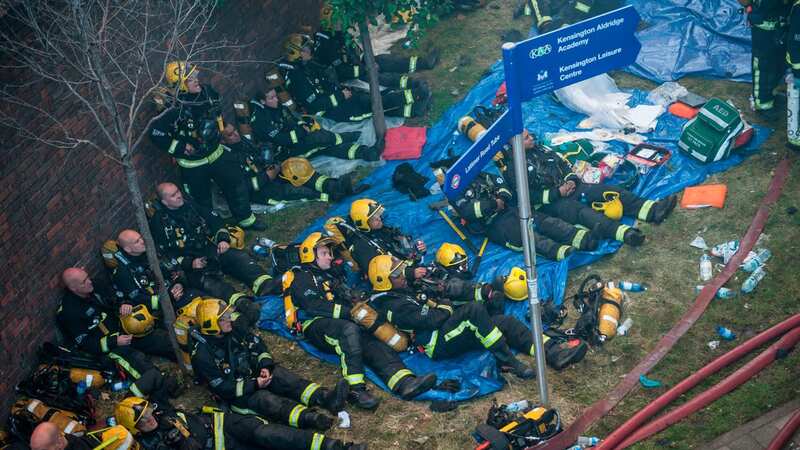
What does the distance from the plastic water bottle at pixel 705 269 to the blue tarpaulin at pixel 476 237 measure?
0.74 meters

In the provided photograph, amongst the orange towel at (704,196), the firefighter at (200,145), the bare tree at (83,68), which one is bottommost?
the orange towel at (704,196)

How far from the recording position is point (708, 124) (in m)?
11.6

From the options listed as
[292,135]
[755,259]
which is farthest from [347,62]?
[755,259]

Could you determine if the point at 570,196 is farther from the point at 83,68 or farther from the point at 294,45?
the point at 83,68

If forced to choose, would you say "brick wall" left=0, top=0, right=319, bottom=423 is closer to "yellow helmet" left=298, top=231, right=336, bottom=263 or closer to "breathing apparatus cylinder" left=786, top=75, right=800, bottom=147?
"yellow helmet" left=298, top=231, right=336, bottom=263

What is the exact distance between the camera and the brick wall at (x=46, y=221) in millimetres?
9477

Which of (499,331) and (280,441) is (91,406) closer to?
(280,441)

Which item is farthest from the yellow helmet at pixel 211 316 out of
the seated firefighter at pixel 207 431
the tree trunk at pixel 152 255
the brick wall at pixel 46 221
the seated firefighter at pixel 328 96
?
the seated firefighter at pixel 328 96

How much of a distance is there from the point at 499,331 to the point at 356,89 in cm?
633

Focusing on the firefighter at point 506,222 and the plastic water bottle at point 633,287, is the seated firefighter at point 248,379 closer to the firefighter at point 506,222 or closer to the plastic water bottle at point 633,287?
the firefighter at point 506,222

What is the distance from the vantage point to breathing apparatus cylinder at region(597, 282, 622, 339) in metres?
9.49

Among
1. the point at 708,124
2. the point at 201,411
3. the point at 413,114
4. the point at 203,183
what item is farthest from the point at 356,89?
the point at 201,411

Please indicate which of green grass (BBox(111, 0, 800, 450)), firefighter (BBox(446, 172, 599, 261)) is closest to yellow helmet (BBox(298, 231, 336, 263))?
green grass (BBox(111, 0, 800, 450))

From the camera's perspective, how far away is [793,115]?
1135 centimetres
